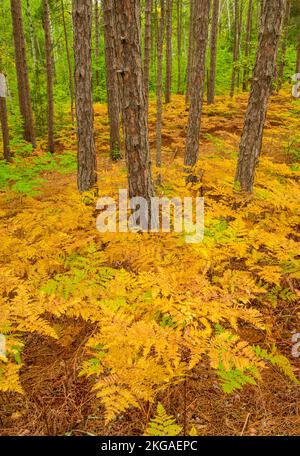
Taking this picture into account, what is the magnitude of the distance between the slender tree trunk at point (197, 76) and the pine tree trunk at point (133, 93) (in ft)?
10.2

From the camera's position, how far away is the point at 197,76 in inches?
271

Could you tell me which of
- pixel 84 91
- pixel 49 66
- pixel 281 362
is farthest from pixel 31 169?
pixel 281 362

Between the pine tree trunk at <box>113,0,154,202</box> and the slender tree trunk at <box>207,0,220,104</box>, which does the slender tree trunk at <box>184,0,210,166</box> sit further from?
the slender tree trunk at <box>207,0,220,104</box>

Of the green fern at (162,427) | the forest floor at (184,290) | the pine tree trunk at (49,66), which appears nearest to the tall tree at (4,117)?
the pine tree trunk at (49,66)

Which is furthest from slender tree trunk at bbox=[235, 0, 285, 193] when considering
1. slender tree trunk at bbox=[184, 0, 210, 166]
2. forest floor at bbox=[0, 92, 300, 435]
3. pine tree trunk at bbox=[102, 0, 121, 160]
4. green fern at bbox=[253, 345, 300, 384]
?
pine tree trunk at bbox=[102, 0, 121, 160]

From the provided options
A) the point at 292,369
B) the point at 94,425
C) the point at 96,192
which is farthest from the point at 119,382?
the point at 96,192

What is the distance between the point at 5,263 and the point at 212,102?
16143 mm

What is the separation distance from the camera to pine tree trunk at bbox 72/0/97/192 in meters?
6.02

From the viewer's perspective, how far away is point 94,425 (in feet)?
8.95

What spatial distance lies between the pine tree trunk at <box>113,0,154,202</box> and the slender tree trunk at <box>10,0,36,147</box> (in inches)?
374

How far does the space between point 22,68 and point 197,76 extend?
26.9 feet

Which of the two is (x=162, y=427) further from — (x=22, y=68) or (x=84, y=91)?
(x=22, y=68)

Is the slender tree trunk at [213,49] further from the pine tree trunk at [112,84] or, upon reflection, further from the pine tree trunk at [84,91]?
the pine tree trunk at [84,91]
